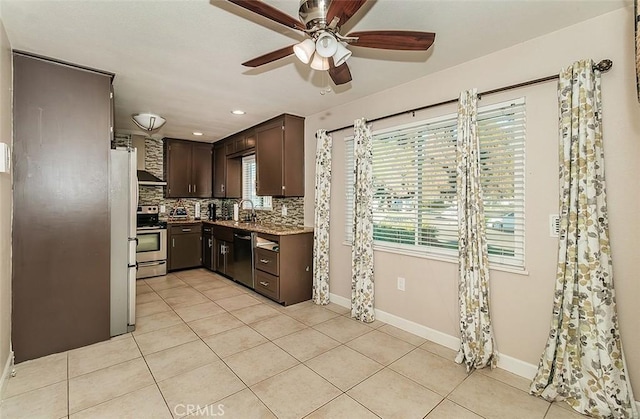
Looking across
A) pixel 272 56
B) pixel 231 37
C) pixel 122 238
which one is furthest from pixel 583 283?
pixel 122 238

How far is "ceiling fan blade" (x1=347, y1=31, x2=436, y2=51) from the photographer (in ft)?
5.17

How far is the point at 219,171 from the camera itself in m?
5.75

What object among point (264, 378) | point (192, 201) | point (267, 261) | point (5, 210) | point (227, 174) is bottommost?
point (264, 378)

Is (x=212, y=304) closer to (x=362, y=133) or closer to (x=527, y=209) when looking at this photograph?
(x=362, y=133)

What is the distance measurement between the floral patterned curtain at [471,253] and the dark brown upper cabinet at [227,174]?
4176 millimetres

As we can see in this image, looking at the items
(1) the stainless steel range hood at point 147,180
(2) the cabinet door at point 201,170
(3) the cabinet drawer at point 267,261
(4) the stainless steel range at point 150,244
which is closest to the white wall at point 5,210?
(3) the cabinet drawer at point 267,261

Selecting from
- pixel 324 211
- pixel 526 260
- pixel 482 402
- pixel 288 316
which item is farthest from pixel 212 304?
pixel 526 260

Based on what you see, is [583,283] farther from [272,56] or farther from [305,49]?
[272,56]

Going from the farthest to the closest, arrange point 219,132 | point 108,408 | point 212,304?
point 219,132
point 212,304
point 108,408

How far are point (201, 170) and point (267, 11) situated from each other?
4.92 metres

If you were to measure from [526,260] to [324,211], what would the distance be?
2127mm

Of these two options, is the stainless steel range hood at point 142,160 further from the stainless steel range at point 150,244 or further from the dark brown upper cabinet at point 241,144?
the dark brown upper cabinet at point 241,144

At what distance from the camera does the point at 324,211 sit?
→ 3.67 m

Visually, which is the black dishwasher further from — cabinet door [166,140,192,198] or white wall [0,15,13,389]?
white wall [0,15,13,389]
